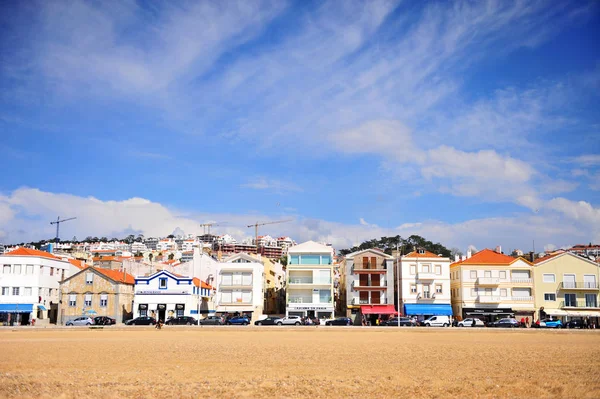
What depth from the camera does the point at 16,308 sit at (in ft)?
253

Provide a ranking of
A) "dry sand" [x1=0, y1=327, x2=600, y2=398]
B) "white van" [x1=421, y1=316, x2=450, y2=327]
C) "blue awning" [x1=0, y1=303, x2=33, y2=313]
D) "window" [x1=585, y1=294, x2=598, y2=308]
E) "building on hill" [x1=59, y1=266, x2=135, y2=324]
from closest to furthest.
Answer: "dry sand" [x1=0, y1=327, x2=600, y2=398]
"white van" [x1=421, y1=316, x2=450, y2=327]
"blue awning" [x1=0, y1=303, x2=33, y2=313]
"building on hill" [x1=59, y1=266, x2=135, y2=324]
"window" [x1=585, y1=294, x2=598, y2=308]

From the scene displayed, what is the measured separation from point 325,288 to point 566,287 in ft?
107

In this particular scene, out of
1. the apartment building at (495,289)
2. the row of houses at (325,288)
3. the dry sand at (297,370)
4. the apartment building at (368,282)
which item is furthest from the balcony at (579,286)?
the dry sand at (297,370)

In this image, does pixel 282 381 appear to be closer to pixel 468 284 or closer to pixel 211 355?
pixel 211 355

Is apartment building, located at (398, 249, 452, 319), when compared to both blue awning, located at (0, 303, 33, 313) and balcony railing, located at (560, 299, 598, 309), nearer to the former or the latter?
balcony railing, located at (560, 299, 598, 309)

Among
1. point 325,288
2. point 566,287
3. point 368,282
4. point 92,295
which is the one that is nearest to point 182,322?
point 92,295

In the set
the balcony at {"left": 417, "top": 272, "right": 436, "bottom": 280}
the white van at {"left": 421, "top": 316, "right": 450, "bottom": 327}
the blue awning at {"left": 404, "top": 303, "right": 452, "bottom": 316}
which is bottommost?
the white van at {"left": 421, "top": 316, "right": 450, "bottom": 327}

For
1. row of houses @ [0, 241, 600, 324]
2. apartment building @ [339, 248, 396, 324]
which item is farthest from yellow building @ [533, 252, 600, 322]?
apartment building @ [339, 248, 396, 324]

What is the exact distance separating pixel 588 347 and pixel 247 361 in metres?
22.6

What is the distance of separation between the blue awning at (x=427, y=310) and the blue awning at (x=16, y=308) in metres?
50.0

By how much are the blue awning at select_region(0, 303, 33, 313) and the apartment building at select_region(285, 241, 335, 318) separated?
3403cm

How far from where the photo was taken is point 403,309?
82.4 meters

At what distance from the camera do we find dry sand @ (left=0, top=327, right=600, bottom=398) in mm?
20703

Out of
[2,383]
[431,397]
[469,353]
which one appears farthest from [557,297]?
[2,383]
